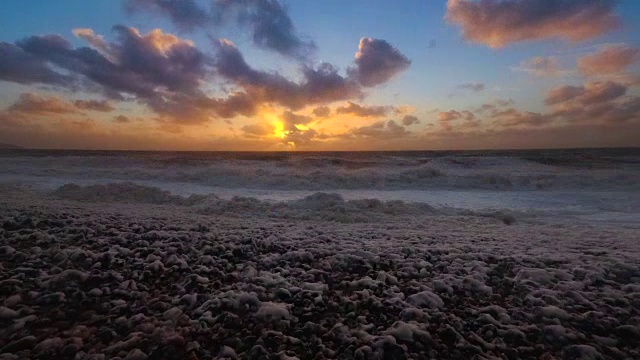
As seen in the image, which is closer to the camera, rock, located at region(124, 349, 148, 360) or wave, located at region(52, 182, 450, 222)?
rock, located at region(124, 349, 148, 360)

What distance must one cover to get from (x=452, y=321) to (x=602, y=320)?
4.87 ft

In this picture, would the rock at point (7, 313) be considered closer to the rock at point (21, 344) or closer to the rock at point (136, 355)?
the rock at point (21, 344)

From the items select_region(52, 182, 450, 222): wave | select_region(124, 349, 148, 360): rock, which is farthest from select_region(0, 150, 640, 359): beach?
select_region(52, 182, 450, 222): wave

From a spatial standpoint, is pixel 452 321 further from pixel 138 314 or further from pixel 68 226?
pixel 68 226

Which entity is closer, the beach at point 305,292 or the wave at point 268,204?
the beach at point 305,292

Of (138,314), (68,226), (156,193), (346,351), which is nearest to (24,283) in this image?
(138,314)

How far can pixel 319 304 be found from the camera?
3.67m

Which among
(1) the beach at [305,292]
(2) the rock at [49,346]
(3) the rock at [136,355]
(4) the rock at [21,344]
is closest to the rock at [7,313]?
(1) the beach at [305,292]

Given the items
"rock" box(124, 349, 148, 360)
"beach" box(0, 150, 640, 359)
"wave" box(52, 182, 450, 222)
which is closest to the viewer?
"rock" box(124, 349, 148, 360)

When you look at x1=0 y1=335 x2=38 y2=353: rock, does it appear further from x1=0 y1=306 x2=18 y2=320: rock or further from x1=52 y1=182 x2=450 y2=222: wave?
x1=52 y1=182 x2=450 y2=222: wave

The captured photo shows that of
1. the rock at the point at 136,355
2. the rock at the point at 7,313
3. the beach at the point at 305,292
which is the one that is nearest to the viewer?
the rock at the point at 136,355

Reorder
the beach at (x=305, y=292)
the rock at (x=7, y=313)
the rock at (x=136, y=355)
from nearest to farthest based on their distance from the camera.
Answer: the rock at (x=136, y=355), the beach at (x=305, y=292), the rock at (x=7, y=313)

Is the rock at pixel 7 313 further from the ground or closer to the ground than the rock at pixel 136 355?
further from the ground

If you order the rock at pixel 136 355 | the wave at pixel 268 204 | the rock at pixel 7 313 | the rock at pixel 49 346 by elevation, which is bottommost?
the wave at pixel 268 204
